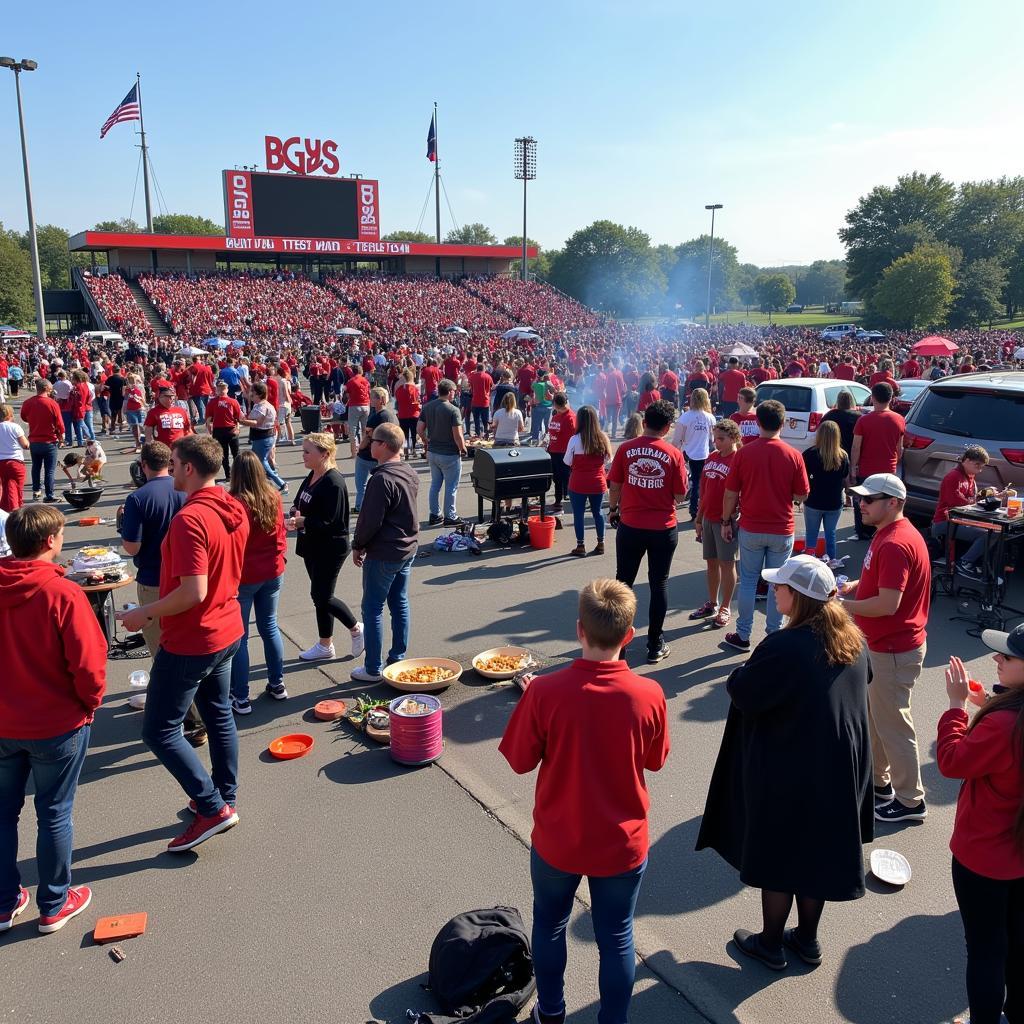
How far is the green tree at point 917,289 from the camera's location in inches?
2350

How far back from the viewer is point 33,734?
3543 mm

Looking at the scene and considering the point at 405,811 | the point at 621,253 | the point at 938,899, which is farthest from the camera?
the point at 621,253

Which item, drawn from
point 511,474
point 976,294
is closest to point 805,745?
point 511,474

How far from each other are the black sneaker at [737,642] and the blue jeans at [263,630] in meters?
3.72

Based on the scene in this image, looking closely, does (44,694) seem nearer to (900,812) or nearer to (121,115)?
(900,812)

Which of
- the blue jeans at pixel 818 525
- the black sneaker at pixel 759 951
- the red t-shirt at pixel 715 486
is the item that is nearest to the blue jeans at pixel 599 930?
the black sneaker at pixel 759 951

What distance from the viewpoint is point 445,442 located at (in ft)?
35.3

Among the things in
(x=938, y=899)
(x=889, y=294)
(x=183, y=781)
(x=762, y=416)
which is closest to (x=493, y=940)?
(x=183, y=781)

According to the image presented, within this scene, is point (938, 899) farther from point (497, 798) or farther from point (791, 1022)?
point (497, 798)

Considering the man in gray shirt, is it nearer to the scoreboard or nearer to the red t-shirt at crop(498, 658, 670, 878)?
the red t-shirt at crop(498, 658, 670, 878)

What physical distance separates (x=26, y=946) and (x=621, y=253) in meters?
116

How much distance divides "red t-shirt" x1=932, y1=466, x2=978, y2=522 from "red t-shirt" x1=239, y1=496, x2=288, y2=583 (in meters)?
6.45

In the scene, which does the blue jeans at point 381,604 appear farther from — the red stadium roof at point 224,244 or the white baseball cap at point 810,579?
the red stadium roof at point 224,244

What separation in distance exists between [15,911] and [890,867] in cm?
427
